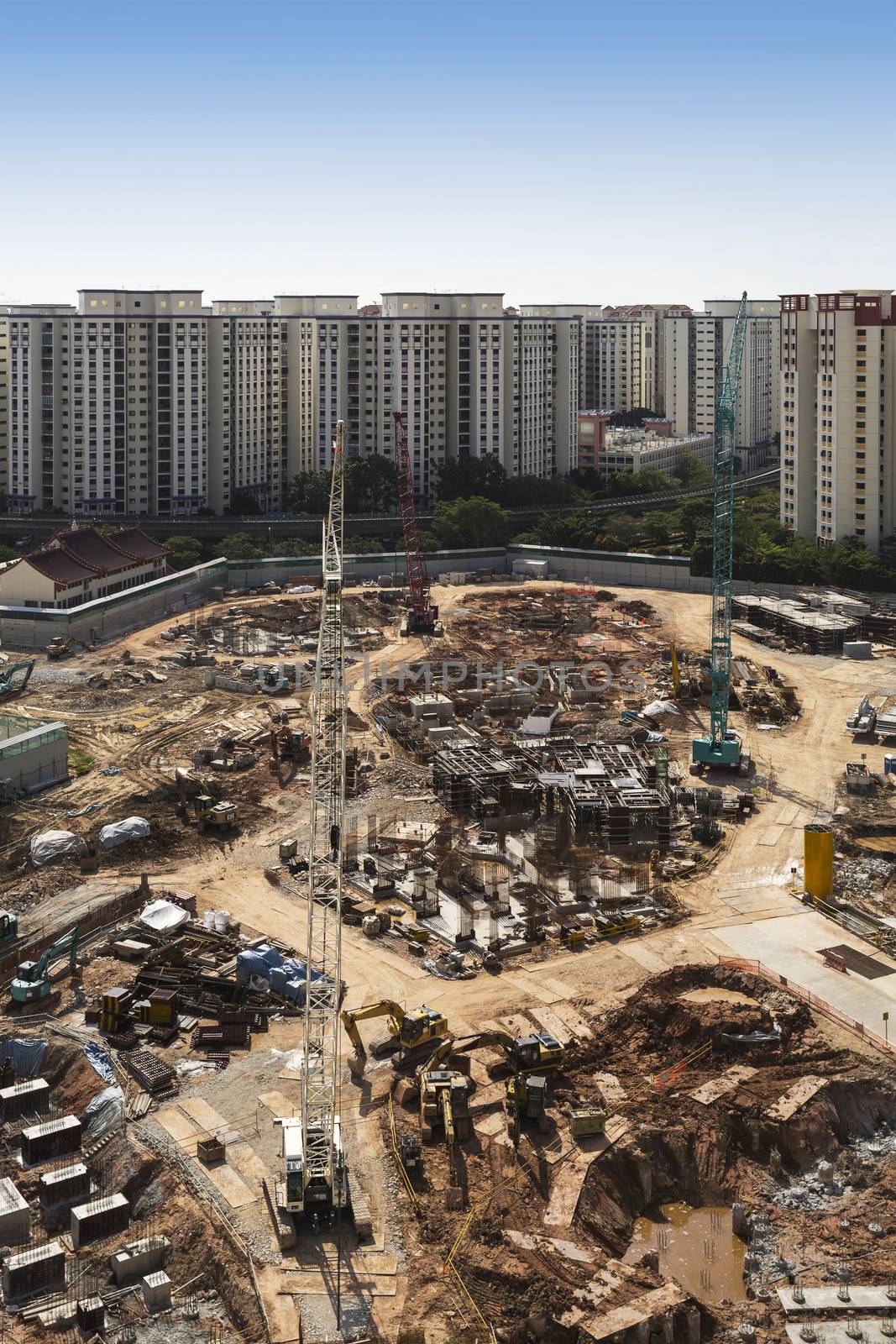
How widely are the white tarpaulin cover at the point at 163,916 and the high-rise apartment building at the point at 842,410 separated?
2074 inches

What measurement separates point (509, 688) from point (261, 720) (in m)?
10.6

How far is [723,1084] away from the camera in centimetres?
2878

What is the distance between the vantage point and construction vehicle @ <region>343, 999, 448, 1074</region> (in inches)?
1161

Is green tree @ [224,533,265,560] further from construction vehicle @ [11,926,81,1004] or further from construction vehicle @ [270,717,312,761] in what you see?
construction vehicle @ [11,926,81,1004]

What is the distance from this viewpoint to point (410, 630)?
70750 millimetres

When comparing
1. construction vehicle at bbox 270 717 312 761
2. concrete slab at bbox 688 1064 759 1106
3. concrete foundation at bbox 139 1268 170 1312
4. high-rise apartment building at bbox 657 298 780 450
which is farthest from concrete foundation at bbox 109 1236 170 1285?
high-rise apartment building at bbox 657 298 780 450

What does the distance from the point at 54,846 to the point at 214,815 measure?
4786 mm

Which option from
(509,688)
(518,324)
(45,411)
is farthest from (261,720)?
(518,324)

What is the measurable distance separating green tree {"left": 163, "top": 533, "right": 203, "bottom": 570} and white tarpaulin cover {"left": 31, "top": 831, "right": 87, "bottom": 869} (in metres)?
43.3

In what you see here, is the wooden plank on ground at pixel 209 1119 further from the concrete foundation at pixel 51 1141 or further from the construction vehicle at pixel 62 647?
the construction vehicle at pixel 62 647

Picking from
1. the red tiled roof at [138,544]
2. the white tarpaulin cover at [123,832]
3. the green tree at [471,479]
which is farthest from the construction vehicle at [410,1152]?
the green tree at [471,479]

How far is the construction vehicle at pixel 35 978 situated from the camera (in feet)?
105

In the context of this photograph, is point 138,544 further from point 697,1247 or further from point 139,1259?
point 697,1247

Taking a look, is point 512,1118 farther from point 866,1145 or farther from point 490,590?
point 490,590
